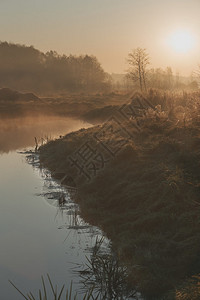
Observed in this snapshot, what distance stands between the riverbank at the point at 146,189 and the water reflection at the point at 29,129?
765cm

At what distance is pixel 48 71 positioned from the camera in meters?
112

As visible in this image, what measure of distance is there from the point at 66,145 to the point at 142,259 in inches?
492

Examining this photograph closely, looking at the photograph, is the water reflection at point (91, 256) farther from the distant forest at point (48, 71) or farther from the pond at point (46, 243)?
the distant forest at point (48, 71)

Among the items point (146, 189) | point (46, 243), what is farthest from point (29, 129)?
point (46, 243)

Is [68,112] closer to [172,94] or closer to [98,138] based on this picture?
[172,94]

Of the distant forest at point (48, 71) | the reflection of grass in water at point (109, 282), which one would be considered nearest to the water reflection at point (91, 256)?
the reflection of grass in water at point (109, 282)

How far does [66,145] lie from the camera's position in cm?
2078

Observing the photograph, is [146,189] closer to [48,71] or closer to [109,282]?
[109,282]

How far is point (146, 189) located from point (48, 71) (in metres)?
103

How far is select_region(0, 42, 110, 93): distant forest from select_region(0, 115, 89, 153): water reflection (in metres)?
54.5

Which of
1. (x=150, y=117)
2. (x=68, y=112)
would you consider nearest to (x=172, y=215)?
(x=150, y=117)

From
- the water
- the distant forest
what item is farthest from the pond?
the distant forest

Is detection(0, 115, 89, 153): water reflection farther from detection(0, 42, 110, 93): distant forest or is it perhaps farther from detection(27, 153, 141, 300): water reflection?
detection(0, 42, 110, 93): distant forest

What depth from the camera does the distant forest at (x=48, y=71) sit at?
102875 mm
